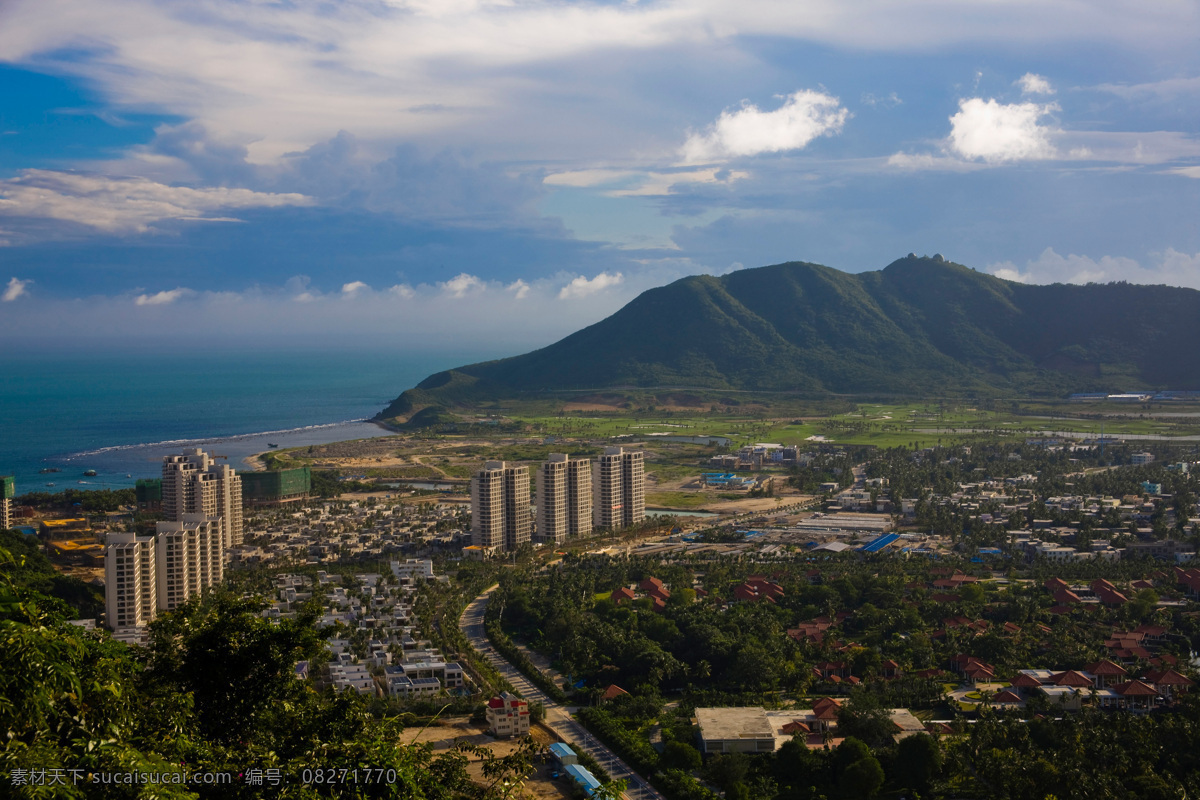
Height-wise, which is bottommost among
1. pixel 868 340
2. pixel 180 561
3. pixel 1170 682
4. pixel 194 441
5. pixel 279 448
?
pixel 1170 682

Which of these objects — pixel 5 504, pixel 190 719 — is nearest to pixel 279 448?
pixel 5 504

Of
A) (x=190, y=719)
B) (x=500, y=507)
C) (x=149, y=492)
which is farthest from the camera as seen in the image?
(x=149, y=492)

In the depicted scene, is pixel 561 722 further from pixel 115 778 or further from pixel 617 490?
Result: pixel 617 490

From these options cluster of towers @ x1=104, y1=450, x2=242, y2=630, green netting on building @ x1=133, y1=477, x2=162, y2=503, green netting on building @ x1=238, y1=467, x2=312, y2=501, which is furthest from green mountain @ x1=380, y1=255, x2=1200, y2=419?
cluster of towers @ x1=104, y1=450, x2=242, y2=630

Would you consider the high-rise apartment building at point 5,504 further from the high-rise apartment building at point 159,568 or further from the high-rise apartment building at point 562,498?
the high-rise apartment building at point 562,498

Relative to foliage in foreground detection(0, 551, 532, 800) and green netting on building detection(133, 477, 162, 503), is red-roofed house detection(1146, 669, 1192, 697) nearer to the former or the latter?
foliage in foreground detection(0, 551, 532, 800)

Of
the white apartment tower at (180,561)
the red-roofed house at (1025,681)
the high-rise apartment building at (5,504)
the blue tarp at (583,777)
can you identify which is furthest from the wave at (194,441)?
the red-roofed house at (1025,681)

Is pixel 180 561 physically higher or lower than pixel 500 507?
lower
